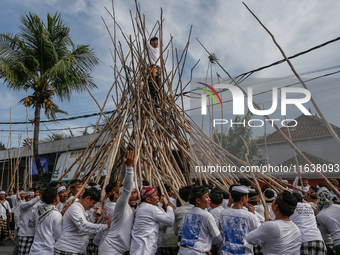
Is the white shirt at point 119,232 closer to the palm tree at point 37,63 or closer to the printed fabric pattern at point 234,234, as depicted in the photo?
the printed fabric pattern at point 234,234

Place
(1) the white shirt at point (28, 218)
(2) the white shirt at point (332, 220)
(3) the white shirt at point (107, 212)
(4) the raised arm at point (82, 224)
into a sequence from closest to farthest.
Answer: (4) the raised arm at point (82, 224) → (2) the white shirt at point (332, 220) → (3) the white shirt at point (107, 212) → (1) the white shirt at point (28, 218)

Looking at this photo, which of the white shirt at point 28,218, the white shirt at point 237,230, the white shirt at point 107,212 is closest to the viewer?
the white shirt at point 237,230

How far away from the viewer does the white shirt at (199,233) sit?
271cm

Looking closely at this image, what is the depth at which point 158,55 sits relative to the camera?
521 centimetres

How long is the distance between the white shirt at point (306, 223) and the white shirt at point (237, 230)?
776mm

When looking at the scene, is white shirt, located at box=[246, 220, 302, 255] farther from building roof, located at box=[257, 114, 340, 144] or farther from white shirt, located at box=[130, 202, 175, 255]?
building roof, located at box=[257, 114, 340, 144]

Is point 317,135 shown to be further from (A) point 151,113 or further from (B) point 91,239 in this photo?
(B) point 91,239

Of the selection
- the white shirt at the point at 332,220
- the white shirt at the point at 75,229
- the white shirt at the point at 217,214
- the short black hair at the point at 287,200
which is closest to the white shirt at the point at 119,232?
the white shirt at the point at 75,229

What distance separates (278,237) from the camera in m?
2.33

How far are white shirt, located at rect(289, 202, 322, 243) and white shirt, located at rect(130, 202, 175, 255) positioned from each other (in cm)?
140

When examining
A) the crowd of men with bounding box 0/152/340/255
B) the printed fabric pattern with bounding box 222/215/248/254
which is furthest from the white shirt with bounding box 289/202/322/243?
the printed fabric pattern with bounding box 222/215/248/254

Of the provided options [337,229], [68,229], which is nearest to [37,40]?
[68,229]

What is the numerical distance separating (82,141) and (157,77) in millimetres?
8193

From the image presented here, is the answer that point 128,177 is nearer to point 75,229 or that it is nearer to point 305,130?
point 75,229
